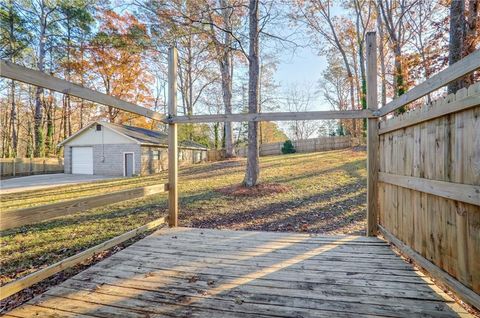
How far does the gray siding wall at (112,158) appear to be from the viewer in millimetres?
14922

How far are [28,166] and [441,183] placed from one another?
20568mm

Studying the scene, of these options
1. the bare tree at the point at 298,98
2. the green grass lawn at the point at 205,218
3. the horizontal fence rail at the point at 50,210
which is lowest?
the green grass lawn at the point at 205,218

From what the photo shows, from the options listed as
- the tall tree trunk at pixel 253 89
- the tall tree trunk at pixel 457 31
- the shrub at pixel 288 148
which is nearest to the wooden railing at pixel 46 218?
the tall tree trunk at pixel 253 89

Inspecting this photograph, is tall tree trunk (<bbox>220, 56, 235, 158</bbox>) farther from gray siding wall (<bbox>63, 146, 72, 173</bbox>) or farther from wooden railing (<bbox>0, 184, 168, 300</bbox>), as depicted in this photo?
wooden railing (<bbox>0, 184, 168, 300</bbox>)

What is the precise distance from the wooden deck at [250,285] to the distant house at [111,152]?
1324cm

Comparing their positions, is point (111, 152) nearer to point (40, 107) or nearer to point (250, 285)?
point (40, 107)

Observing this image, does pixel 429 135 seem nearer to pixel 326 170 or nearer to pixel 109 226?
pixel 109 226

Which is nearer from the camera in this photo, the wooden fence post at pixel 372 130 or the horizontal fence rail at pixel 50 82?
the horizontal fence rail at pixel 50 82

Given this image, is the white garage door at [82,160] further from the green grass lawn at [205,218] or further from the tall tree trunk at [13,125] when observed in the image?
the green grass lawn at [205,218]

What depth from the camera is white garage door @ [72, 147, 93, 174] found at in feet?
52.9

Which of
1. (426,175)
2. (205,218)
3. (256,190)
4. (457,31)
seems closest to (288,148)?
(256,190)

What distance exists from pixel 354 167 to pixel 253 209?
5.75 metres

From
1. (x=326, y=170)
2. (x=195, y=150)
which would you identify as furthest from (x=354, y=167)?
(x=195, y=150)

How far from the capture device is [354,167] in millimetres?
9367
